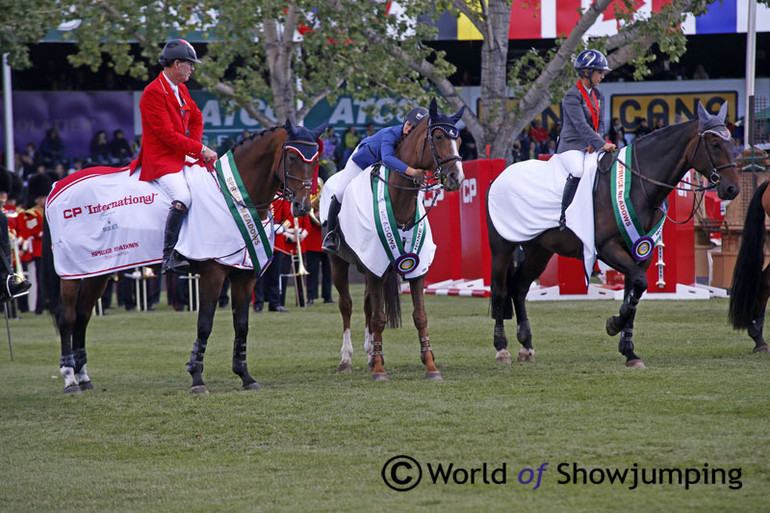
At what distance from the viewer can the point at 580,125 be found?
10195 mm

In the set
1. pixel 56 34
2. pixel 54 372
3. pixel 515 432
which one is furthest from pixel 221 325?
pixel 56 34

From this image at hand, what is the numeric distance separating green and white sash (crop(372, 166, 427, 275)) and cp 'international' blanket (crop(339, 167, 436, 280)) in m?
0.02

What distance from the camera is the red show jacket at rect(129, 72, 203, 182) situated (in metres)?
9.21

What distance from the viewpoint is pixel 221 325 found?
16484 mm

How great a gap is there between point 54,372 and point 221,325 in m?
4.95

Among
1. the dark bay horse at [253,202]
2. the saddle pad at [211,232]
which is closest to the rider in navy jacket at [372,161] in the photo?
the dark bay horse at [253,202]

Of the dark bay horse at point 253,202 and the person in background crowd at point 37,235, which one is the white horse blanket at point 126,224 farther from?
the person in background crowd at point 37,235

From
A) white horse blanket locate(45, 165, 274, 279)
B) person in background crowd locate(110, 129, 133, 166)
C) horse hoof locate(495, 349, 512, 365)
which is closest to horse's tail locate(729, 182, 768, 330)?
horse hoof locate(495, 349, 512, 365)

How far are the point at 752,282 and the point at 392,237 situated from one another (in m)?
3.68

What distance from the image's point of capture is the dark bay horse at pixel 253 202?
8961 mm

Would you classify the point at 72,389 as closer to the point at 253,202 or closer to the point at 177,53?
the point at 253,202

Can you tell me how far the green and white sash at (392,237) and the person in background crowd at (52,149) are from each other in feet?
77.7

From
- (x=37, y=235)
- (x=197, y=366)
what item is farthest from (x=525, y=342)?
(x=37, y=235)

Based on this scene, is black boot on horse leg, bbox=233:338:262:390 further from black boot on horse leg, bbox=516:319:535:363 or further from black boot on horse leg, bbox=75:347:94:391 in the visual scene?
black boot on horse leg, bbox=516:319:535:363
